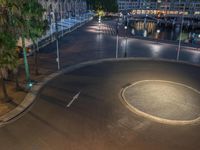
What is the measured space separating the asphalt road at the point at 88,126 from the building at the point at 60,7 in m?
35.7

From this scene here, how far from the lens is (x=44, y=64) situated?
32.9 metres

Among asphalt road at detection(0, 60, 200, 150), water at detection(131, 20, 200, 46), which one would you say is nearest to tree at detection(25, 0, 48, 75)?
asphalt road at detection(0, 60, 200, 150)

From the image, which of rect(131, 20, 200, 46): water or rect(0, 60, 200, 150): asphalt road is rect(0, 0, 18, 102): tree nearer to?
rect(0, 60, 200, 150): asphalt road

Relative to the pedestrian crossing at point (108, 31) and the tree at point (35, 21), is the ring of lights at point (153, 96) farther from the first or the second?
the pedestrian crossing at point (108, 31)

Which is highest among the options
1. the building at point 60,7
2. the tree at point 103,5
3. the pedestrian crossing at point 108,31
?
the tree at point 103,5

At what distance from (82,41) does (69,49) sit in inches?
384

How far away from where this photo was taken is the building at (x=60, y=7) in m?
59.7

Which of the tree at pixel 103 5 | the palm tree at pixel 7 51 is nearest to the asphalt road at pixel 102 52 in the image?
the palm tree at pixel 7 51

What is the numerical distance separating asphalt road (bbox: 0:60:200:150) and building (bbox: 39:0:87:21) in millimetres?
35705

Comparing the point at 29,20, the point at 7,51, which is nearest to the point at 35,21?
the point at 29,20

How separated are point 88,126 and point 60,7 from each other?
68.7 metres

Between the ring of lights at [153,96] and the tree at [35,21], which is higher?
the tree at [35,21]

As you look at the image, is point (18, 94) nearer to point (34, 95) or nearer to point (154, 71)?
point (34, 95)

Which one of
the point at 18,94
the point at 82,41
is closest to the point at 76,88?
the point at 18,94
